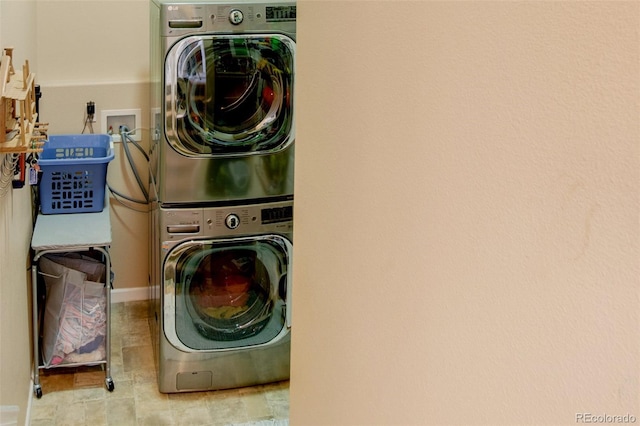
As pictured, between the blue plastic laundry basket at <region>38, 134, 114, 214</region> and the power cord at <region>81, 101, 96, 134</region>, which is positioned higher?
the power cord at <region>81, 101, 96, 134</region>

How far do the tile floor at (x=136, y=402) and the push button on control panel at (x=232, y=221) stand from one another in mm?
727

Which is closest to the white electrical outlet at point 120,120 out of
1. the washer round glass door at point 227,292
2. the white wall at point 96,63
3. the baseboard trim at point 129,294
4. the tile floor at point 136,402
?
the white wall at point 96,63

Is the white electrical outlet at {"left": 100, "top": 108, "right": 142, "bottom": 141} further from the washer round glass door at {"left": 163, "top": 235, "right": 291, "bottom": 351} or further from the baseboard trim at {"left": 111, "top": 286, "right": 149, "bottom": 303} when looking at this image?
the washer round glass door at {"left": 163, "top": 235, "right": 291, "bottom": 351}

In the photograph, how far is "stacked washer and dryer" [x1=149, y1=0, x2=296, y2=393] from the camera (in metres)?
3.02

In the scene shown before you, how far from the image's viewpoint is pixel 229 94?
3.12 metres

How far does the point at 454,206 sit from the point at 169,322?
98.7 inches

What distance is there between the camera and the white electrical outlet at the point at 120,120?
385cm

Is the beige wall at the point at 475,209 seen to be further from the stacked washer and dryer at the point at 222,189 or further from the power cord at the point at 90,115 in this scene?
the power cord at the point at 90,115

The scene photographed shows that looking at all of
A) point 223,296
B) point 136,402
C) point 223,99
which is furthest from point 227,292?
point 223,99

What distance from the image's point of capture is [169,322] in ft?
10.8

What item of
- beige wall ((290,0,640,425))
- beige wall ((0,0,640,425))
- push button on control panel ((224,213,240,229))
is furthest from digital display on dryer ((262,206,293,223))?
beige wall ((290,0,640,425))

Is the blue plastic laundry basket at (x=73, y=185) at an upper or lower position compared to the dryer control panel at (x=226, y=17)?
lower

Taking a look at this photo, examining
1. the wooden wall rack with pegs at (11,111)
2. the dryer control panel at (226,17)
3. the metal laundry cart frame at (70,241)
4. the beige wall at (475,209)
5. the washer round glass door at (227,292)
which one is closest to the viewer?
the beige wall at (475,209)

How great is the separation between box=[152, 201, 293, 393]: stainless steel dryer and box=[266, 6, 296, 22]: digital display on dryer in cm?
73
